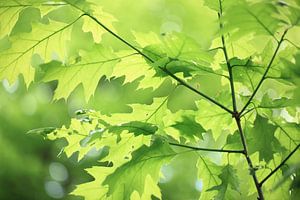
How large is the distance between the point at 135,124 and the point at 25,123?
3.48 metres

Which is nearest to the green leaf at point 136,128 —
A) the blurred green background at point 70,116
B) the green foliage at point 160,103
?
the green foliage at point 160,103

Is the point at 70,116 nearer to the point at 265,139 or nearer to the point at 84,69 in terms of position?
the point at 84,69

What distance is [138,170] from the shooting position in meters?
0.96

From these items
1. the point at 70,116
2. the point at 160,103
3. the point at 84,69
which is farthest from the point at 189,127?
the point at 70,116

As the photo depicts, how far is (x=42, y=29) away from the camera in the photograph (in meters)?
1.02

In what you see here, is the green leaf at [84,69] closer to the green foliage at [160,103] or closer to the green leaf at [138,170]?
the green foliage at [160,103]

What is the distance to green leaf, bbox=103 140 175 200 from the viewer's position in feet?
3.08

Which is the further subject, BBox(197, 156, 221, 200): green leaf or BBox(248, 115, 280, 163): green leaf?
BBox(197, 156, 221, 200): green leaf

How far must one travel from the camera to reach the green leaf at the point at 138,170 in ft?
3.08

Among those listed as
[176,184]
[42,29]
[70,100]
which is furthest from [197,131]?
[70,100]

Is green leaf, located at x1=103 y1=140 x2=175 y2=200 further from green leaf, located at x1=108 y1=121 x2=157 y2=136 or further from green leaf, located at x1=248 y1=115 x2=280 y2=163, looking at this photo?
green leaf, located at x1=248 y1=115 x2=280 y2=163

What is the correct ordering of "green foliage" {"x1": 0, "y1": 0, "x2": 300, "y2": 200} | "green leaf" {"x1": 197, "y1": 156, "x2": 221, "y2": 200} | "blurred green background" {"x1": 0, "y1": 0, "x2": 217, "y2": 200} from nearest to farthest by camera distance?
"green foliage" {"x1": 0, "y1": 0, "x2": 300, "y2": 200} < "green leaf" {"x1": 197, "y1": 156, "x2": 221, "y2": 200} < "blurred green background" {"x1": 0, "y1": 0, "x2": 217, "y2": 200}

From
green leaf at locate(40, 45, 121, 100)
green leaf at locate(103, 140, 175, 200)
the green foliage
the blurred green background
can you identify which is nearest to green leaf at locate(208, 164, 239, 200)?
the green foliage

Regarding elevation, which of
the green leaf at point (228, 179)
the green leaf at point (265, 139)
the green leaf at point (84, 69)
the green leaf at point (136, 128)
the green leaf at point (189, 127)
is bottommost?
the green leaf at point (228, 179)
